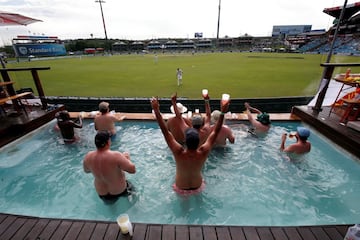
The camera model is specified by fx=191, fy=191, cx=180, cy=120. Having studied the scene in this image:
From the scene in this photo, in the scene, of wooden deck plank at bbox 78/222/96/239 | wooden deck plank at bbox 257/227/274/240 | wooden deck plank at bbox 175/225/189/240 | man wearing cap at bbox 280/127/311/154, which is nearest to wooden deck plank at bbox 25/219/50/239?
wooden deck plank at bbox 78/222/96/239

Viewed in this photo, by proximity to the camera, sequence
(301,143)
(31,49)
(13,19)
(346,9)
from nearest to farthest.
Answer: (301,143) → (13,19) → (31,49) → (346,9)

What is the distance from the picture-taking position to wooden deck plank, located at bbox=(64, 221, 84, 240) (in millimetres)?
1979

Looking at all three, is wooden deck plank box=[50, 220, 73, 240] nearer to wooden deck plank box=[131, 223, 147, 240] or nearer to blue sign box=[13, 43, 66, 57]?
wooden deck plank box=[131, 223, 147, 240]

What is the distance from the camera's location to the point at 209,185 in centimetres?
334

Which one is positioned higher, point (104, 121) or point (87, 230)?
point (104, 121)

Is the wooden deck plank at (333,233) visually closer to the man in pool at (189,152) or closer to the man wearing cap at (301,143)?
the man in pool at (189,152)

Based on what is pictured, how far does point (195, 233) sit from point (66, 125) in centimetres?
386

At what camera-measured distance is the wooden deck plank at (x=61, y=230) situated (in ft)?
6.51

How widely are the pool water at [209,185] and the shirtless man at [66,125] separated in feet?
0.75

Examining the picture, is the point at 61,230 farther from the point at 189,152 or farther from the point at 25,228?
the point at 189,152

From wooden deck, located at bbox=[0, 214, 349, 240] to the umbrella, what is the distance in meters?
5.88

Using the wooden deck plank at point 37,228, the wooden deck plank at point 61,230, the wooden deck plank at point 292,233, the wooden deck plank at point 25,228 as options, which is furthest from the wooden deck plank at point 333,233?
the wooden deck plank at point 25,228

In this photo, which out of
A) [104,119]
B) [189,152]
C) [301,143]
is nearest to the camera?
[189,152]

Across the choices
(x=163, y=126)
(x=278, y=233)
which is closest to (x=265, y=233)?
(x=278, y=233)
